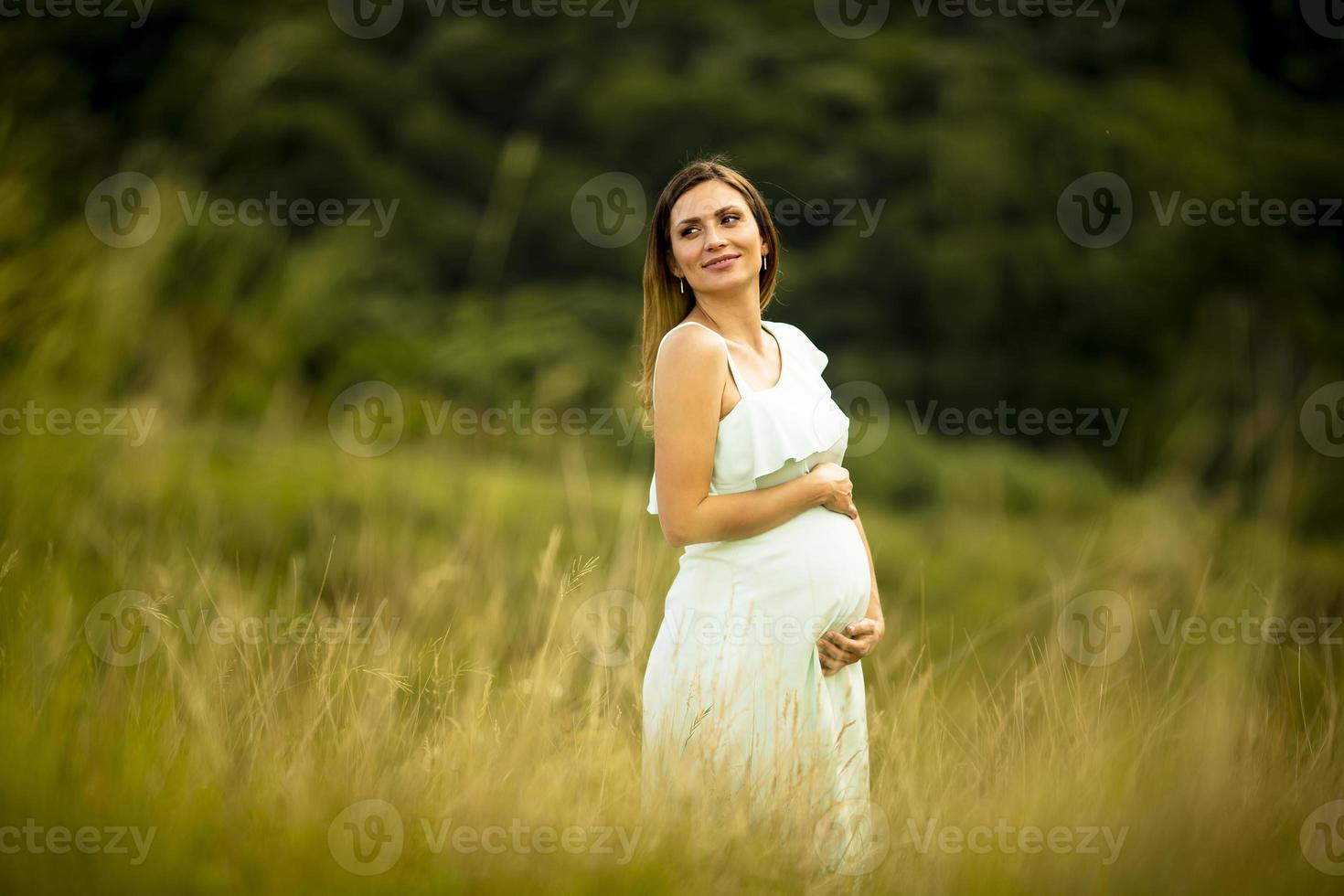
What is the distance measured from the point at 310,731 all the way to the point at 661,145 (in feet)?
26.4

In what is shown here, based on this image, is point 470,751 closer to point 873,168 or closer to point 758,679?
point 758,679

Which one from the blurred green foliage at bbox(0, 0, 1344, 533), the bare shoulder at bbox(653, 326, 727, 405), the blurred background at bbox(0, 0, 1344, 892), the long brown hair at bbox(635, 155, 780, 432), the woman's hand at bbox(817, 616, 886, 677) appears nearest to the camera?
the bare shoulder at bbox(653, 326, 727, 405)

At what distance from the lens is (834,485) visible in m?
2.42

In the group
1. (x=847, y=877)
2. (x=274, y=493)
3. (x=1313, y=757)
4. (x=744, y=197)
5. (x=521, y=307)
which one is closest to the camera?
(x=847, y=877)

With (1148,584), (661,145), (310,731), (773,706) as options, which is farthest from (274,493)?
(661,145)

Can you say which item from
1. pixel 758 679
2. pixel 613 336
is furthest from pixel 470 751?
pixel 613 336

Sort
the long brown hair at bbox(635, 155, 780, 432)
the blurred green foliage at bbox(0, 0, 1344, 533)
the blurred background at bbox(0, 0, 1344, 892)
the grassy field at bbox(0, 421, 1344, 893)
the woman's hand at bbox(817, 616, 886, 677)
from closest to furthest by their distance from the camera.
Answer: the grassy field at bbox(0, 421, 1344, 893) < the woman's hand at bbox(817, 616, 886, 677) < the long brown hair at bbox(635, 155, 780, 432) < the blurred background at bbox(0, 0, 1344, 892) < the blurred green foliage at bbox(0, 0, 1344, 533)

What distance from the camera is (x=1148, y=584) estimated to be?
18.7 ft

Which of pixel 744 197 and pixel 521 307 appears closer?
pixel 744 197

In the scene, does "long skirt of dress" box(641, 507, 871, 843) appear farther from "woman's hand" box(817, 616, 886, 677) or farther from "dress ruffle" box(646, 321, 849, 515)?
"dress ruffle" box(646, 321, 849, 515)

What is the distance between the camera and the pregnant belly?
2.42m

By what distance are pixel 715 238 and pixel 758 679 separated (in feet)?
2.96

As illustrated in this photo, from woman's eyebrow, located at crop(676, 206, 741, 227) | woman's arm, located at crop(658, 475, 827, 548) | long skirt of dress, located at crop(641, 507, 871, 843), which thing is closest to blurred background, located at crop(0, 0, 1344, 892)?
long skirt of dress, located at crop(641, 507, 871, 843)

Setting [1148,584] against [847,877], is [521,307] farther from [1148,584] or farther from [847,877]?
[847,877]
